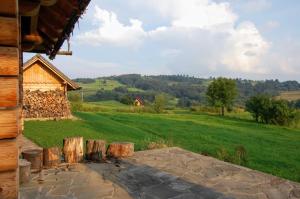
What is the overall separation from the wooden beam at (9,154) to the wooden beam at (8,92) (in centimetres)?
30

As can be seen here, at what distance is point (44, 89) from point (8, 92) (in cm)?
2756

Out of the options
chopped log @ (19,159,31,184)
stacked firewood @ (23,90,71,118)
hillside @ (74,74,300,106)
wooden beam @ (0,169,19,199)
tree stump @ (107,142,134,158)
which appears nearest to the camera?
wooden beam @ (0,169,19,199)

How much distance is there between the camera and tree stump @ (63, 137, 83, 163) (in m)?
9.88

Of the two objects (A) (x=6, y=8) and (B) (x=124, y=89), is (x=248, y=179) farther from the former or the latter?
(B) (x=124, y=89)

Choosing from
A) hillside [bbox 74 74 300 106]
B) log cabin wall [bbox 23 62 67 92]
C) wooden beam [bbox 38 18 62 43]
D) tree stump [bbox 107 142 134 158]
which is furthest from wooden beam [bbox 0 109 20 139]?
hillside [bbox 74 74 300 106]

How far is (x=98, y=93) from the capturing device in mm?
90062

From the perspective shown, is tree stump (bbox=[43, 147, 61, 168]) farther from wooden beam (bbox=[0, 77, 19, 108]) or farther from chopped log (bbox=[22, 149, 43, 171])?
wooden beam (bbox=[0, 77, 19, 108])

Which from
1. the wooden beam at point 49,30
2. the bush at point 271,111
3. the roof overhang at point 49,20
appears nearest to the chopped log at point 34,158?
the roof overhang at point 49,20

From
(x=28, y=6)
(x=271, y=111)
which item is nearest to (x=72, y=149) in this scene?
(x=28, y=6)

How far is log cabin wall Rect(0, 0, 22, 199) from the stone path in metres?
4.33

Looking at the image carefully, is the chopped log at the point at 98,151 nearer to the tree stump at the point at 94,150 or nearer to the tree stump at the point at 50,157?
the tree stump at the point at 94,150

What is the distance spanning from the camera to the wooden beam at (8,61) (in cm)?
289

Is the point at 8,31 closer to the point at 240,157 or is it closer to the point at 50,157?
the point at 50,157

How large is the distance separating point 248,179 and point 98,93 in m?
83.0
